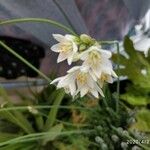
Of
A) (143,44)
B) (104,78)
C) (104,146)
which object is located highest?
(143,44)

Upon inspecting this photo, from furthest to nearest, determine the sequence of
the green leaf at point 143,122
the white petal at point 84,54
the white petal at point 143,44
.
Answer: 1. the white petal at point 143,44
2. the green leaf at point 143,122
3. the white petal at point 84,54

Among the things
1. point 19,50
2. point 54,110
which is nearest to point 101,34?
point 19,50

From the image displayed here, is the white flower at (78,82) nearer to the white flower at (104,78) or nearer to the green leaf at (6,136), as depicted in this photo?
the white flower at (104,78)

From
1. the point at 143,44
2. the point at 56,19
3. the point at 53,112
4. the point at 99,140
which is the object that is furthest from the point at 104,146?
the point at 143,44

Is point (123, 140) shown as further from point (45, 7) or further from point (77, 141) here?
point (45, 7)

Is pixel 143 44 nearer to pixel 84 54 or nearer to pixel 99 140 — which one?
pixel 99 140

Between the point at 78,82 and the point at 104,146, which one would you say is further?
the point at 104,146

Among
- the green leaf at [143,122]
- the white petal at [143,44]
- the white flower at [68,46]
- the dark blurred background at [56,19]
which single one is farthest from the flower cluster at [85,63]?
the white petal at [143,44]
